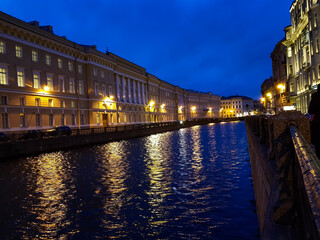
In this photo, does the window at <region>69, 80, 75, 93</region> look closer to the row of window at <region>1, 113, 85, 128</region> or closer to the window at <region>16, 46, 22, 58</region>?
the row of window at <region>1, 113, 85, 128</region>

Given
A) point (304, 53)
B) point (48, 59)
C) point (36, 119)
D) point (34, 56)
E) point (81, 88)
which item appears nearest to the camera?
point (36, 119)

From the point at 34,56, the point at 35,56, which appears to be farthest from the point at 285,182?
the point at 35,56

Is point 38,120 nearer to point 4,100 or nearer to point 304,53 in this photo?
point 4,100

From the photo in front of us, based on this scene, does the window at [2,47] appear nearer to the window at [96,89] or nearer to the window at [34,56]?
the window at [34,56]

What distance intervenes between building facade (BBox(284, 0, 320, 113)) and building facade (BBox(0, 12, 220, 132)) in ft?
117

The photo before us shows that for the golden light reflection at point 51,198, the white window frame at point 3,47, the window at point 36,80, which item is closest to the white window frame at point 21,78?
the window at point 36,80

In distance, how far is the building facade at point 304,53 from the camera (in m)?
35.3

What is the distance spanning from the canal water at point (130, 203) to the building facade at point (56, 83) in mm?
22283

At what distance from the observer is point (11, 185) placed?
1375 cm

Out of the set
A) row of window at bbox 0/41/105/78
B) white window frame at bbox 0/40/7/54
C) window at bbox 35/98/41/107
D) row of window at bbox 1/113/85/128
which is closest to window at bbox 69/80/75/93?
row of window at bbox 0/41/105/78

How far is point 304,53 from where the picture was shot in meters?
41.1

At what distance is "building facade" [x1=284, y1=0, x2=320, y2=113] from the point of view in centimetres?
3528

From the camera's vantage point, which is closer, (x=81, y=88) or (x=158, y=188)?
(x=158, y=188)

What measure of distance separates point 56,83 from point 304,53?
37772mm
